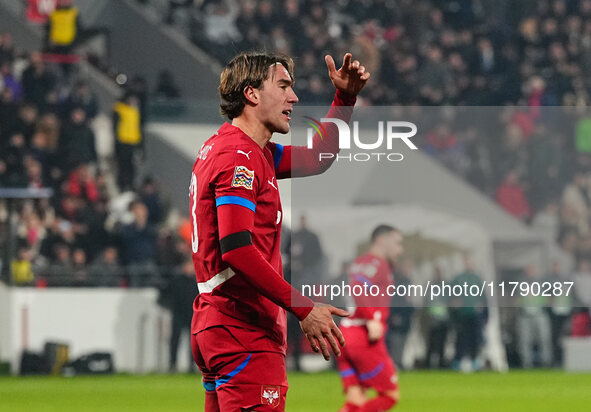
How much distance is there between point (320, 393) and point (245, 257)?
11049mm

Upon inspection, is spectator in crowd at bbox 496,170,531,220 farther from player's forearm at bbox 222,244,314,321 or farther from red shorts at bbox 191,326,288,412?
player's forearm at bbox 222,244,314,321

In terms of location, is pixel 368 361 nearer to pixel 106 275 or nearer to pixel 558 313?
pixel 558 313

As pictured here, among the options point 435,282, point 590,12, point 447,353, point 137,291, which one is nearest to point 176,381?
point 137,291

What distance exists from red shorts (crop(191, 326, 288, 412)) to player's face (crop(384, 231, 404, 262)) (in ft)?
9.06

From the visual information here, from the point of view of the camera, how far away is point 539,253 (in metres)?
8.62

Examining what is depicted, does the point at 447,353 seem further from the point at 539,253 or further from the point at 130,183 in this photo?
the point at 539,253

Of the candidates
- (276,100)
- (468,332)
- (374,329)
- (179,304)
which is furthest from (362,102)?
(276,100)

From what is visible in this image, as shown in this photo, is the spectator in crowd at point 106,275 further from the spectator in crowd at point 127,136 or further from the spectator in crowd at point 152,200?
the spectator in crowd at point 127,136

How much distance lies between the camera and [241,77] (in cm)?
481

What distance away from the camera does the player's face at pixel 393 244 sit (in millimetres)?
7454

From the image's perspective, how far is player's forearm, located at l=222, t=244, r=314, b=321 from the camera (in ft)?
14.6

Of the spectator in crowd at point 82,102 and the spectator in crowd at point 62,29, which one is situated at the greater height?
the spectator in crowd at point 62,29

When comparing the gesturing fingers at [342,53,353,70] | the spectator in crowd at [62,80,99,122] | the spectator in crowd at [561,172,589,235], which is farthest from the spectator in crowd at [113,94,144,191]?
the gesturing fingers at [342,53,353,70]

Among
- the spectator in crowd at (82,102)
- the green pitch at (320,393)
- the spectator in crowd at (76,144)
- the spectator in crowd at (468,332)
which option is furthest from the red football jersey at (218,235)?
the spectator in crowd at (82,102)
